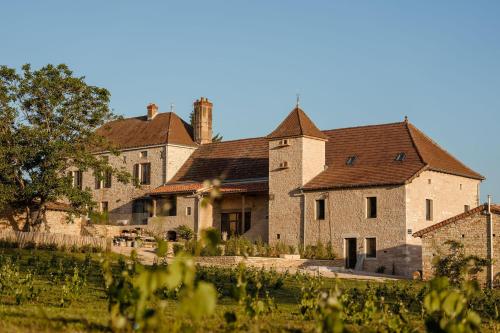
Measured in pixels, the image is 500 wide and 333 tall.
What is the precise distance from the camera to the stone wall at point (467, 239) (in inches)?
1233

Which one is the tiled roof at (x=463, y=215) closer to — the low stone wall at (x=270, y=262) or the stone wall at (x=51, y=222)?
the low stone wall at (x=270, y=262)

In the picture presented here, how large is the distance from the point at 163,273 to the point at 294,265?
98.3ft

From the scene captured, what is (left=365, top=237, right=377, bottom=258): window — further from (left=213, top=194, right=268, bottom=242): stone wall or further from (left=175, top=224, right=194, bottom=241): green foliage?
(left=175, top=224, right=194, bottom=241): green foliage

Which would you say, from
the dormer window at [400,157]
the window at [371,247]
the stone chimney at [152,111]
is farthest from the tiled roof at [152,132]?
the window at [371,247]

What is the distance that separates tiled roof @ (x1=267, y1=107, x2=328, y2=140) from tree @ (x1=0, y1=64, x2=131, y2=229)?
8.44 metres

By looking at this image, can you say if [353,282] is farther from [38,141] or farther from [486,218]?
[38,141]

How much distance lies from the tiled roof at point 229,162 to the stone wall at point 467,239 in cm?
1294

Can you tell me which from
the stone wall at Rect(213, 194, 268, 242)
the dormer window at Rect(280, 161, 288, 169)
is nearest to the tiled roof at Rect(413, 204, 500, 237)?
the dormer window at Rect(280, 161, 288, 169)

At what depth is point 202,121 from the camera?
1967 inches

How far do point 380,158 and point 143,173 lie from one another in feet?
52.8

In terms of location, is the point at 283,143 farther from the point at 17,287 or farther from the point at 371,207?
the point at 17,287

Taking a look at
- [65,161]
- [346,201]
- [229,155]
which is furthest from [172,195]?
[346,201]

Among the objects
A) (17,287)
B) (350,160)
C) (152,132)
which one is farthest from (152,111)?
(17,287)

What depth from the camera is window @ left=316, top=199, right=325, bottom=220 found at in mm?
39375
